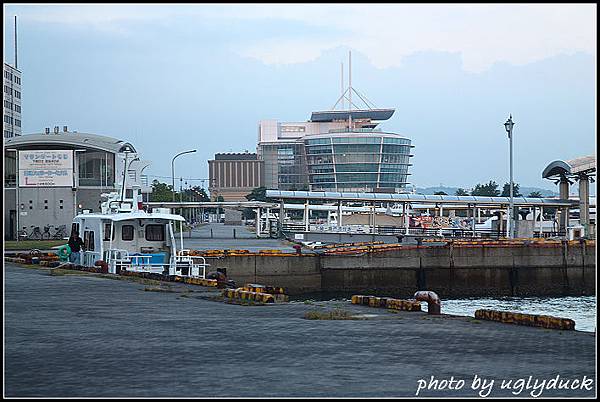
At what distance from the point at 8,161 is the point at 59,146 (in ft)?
15.6

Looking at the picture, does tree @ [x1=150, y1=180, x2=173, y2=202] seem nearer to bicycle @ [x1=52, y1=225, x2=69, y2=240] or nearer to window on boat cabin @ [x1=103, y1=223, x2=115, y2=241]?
bicycle @ [x1=52, y1=225, x2=69, y2=240]

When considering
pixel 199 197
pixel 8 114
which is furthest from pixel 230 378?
pixel 199 197

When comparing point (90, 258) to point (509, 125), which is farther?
point (509, 125)

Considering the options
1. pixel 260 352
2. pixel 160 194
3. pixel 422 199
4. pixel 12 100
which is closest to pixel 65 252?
pixel 260 352

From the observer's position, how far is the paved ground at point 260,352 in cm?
1045

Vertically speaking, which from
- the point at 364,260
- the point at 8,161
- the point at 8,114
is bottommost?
the point at 364,260

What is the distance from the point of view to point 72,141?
69.9 m

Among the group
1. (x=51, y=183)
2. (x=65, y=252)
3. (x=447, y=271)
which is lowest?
(x=447, y=271)

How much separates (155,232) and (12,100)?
113836 millimetres

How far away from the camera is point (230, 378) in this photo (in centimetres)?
1095

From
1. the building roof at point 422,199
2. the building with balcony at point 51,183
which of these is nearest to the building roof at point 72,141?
the building with balcony at point 51,183

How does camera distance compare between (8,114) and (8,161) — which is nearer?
(8,161)

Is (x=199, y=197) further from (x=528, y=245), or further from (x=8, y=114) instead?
(x=528, y=245)

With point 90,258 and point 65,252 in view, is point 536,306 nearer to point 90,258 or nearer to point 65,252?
point 90,258
